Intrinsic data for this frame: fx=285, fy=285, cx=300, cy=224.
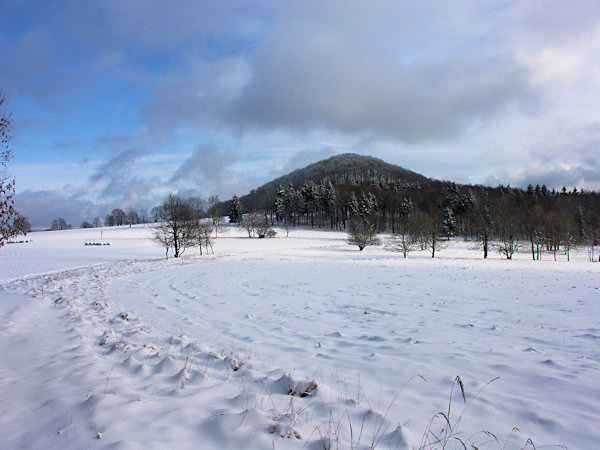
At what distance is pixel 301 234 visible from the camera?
79.4m

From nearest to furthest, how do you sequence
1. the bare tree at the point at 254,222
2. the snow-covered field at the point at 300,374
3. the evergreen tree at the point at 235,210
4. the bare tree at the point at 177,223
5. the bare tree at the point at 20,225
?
1. the snow-covered field at the point at 300,374
2. the bare tree at the point at 20,225
3. the bare tree at the point at 177,223
4. the bare tree at the point at 254,222
5. the evergreen tree at the point at 235,210

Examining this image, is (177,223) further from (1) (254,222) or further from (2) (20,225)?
(1) (254,222)

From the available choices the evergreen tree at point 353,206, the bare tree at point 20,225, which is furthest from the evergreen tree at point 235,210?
the bare tree at point 20,225

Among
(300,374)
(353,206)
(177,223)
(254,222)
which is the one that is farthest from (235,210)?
(300,374)

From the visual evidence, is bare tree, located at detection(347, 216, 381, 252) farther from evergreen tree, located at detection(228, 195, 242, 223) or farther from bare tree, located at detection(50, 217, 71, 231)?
bare tree, located at detection(50, 217, 71, 231)

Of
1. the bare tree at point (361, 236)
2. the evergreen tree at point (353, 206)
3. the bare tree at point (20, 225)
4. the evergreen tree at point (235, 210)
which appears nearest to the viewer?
the bare tree at point (20, 225)

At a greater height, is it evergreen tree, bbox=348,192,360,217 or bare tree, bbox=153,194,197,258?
evergreen tree, bbox=348,192,360,217

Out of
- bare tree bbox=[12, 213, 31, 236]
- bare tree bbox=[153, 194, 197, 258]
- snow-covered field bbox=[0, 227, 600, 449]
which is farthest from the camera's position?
bare tree bbox=[153, 194, 197, 258]

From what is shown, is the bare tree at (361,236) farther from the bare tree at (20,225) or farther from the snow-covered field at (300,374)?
the bare tree at (20,225)

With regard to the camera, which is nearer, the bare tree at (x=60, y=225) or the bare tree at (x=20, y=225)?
the bare tree at (x=20, y=225)

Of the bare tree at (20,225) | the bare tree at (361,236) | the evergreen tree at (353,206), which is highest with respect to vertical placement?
the evergreen tree at (353,206)

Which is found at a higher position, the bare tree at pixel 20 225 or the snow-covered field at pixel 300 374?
the bare tree at pixel 20 225

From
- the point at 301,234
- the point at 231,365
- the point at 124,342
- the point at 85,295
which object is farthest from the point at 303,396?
the point at 301,234

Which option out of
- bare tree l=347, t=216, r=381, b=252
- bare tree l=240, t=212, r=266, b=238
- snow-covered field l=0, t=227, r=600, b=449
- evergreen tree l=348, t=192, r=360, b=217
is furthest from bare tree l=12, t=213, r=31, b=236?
evergreen tree l=348, t=192, r=360, b=217
